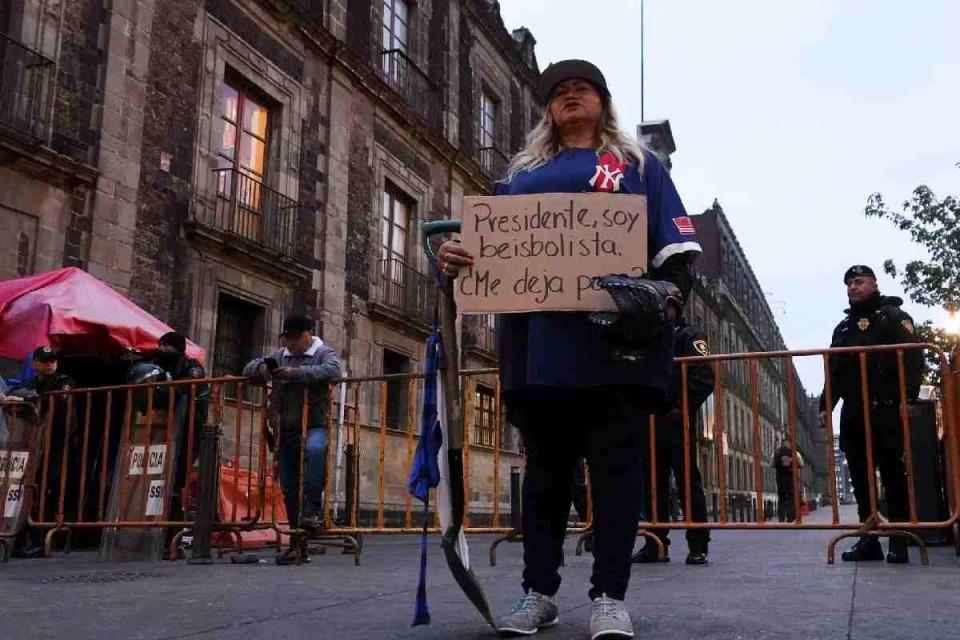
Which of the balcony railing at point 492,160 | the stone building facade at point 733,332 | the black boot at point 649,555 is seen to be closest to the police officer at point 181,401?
the black boot at point 649,555

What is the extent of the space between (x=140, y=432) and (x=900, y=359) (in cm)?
488

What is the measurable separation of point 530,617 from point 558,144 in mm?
1473

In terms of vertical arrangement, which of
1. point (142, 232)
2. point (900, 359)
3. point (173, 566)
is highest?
point (142, 232)

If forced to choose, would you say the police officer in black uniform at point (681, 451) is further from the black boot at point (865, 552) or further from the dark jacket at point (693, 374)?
the black boot at point (865, 552)

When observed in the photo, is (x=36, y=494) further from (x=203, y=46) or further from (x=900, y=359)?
(x=203, y=46)

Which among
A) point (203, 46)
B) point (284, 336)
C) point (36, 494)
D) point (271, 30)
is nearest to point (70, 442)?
point (36, 494)

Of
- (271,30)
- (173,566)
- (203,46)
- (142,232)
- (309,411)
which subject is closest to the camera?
(173,566)

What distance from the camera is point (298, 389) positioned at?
21.1 feet

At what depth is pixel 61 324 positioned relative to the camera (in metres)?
7.39

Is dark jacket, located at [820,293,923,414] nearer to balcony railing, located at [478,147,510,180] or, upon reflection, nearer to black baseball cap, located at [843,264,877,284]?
black baseball cap, located at [843,264,877,284]

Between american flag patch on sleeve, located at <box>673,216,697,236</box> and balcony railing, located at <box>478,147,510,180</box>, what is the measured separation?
18.8 m

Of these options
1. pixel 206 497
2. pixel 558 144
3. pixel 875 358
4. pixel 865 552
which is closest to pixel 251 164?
pixel 206 497

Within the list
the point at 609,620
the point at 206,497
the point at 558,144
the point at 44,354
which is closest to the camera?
the point at 609,620

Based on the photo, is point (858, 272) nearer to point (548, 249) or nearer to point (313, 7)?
point (548, 249)
